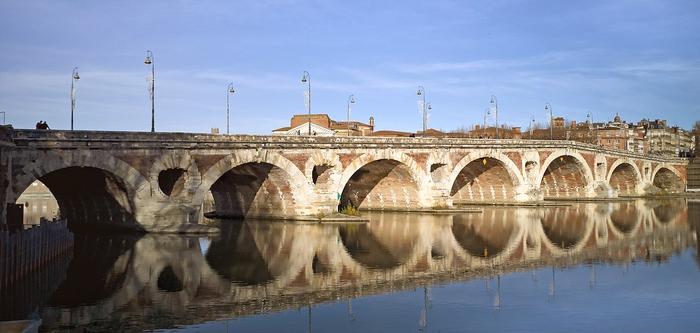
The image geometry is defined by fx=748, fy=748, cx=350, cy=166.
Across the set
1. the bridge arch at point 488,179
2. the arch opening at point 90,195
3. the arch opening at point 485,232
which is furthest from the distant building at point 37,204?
the bridge arch at point 488,179

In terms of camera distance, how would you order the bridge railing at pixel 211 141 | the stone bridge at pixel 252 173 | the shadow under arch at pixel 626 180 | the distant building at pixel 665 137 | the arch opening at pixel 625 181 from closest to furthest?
the bridge railing at pixel 211 141 → the stone bridge at pixel 252 173 → the shadow under arch at pixel 626 180 → the arch opening at pixel 625 181 → the distant building at pixel 665 137

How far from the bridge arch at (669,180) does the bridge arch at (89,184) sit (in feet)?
284

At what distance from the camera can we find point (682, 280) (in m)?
29.1

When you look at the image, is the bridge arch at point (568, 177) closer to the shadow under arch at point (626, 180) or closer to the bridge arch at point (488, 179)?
the bridge arch at point (488, 179)

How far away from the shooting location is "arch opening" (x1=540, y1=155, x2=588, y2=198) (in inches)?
3196

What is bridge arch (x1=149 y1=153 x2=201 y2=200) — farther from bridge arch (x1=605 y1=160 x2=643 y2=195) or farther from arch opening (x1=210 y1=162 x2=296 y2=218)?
bridge arch (x1=605 y1=160 x2=643 y2=195)

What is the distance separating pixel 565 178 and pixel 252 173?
45258 mm

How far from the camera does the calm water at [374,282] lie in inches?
851

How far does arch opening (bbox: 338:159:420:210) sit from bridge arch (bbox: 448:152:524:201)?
7421 millimetres

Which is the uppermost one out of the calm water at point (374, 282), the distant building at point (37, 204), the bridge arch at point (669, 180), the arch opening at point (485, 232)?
the bridge arch at point (669, 180)

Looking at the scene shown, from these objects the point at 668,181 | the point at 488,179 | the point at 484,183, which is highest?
the point at 668,181

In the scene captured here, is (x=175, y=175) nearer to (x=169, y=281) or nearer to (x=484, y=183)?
(x=169, y=281)

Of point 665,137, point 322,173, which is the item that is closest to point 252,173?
point 322,173

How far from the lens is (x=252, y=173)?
167 feet
